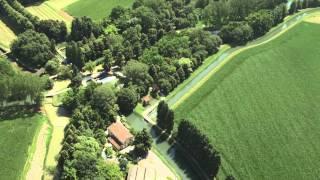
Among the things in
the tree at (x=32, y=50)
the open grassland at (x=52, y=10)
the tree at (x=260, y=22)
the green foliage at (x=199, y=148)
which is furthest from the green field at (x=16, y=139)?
the tree at (x=260, y=22)

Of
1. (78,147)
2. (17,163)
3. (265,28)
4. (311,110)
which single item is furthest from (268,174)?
(265,28)

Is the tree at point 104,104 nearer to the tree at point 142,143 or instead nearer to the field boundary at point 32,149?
the tree at point 142,143

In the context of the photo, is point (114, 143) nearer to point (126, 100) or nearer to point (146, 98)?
point (126, 100)

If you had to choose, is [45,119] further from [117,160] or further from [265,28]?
[265,28]

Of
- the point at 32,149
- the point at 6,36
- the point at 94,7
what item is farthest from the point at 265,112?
the point at 6,36

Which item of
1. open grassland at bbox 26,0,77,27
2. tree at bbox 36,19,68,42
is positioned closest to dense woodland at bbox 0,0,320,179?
tree at bbox 36,19,68,42

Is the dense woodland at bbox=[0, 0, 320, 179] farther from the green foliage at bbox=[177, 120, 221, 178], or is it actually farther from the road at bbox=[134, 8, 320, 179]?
the road at bbox=[134, 8, 320, 179]

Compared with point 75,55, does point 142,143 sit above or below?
below
